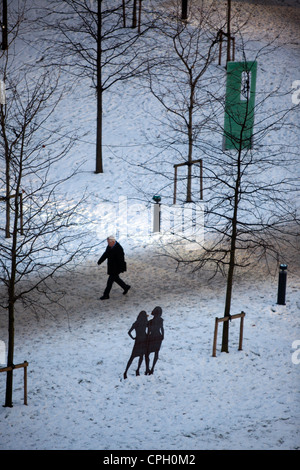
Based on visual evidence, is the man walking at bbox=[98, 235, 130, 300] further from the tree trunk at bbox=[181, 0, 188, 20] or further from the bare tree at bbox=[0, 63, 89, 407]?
the tree trunk at bbox=[181, 0, 188, 20]

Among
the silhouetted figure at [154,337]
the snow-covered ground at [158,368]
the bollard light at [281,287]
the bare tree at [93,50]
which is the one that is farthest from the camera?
the bare tree at [93,50]

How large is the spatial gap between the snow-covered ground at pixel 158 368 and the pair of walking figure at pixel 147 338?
0.33 m

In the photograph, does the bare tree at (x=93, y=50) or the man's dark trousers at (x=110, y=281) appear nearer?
the man's dark trousers at (x=110, y=281)

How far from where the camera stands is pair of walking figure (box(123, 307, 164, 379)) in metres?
11.4

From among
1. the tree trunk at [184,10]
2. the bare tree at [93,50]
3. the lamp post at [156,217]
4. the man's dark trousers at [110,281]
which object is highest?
the tree trunk at [184,10]

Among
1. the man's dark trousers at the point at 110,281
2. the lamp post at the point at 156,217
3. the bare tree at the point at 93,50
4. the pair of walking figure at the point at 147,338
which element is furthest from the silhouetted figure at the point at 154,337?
the bare tree at the point at 93,50

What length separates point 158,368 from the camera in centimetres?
1195

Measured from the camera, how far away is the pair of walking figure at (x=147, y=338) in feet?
37.6

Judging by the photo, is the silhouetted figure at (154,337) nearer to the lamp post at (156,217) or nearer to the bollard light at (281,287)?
the bollard light at (281,287)

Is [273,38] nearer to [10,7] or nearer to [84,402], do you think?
[10,7]

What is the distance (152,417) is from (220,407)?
3.81 ft

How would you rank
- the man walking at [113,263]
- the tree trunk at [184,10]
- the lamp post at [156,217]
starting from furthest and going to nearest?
the tree trunk at [184,10], the lamp post at [156,217], the man walking at [113,263]

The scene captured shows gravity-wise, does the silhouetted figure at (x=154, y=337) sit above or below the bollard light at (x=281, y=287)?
below
